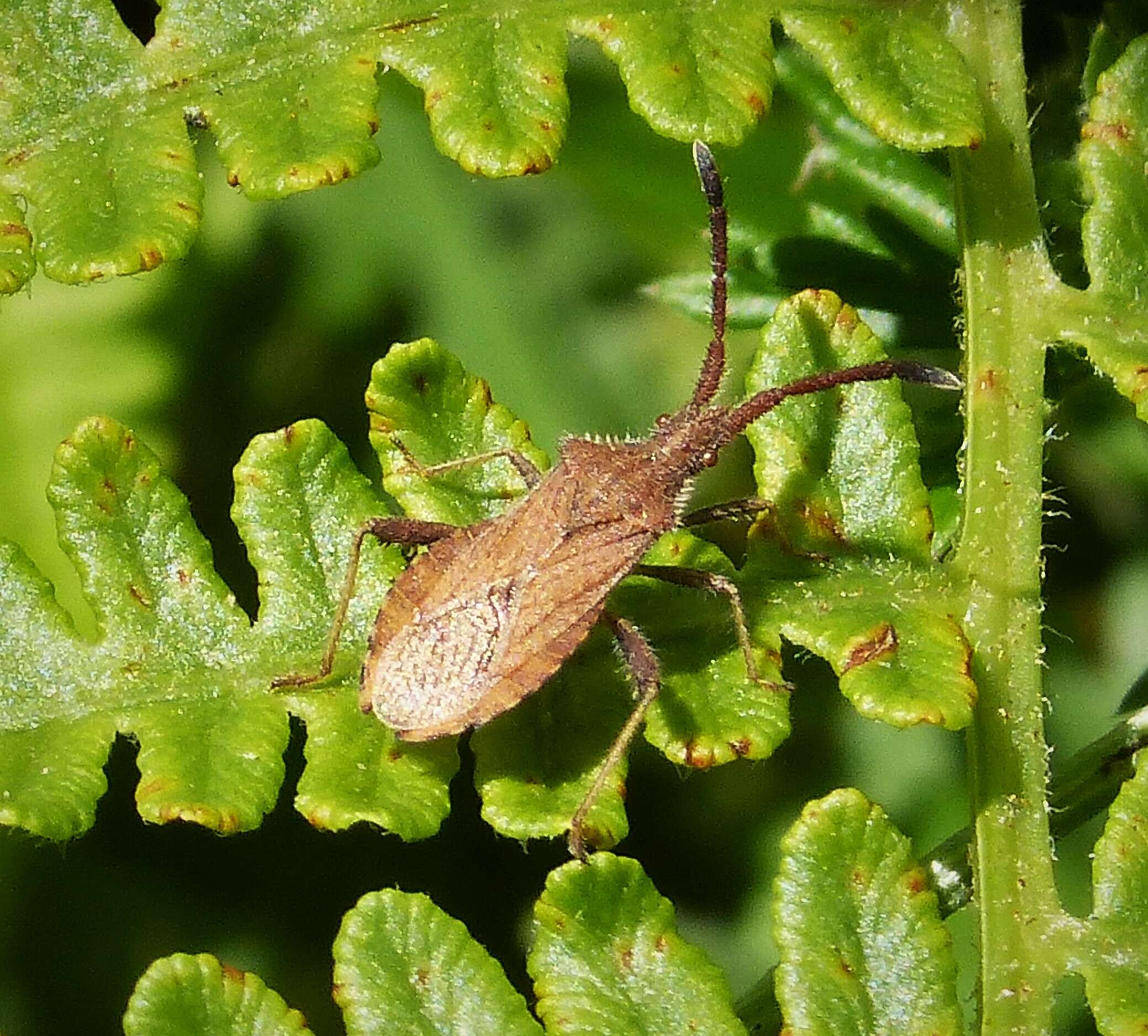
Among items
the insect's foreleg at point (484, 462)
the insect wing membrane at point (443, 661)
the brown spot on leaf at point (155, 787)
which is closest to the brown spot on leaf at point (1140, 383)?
the insect's foreleg at point (484, 462)

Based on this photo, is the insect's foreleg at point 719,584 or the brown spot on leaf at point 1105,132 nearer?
the insect's foreleg at point 719,584

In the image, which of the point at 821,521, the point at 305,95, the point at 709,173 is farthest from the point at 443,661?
the point at 709,173

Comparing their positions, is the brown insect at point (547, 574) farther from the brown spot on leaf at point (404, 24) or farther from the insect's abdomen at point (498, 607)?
the brown spot on leaf at point (404, 24)

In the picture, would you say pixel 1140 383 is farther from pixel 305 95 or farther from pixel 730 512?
pixel 305 95

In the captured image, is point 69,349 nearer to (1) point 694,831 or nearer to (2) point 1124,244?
(1) point 694,831

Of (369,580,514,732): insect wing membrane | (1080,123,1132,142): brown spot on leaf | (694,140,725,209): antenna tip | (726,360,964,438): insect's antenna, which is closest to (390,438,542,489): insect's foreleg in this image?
(369,580,514,732): insect wing membrane

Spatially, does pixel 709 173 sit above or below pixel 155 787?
above

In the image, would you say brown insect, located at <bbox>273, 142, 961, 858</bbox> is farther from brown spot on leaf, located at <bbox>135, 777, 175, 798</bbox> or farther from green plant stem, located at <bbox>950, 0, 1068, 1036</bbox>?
brown spot on leaf, located at <bbox>135, 777, 175, 798</bbox>
